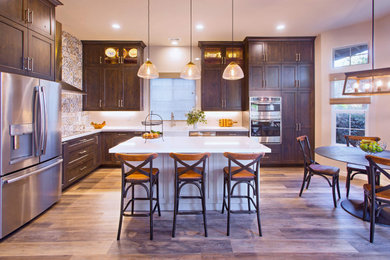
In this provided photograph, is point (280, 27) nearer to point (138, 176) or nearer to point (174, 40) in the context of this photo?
point (174, 40)

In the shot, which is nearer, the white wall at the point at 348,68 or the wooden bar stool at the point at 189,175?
the wooden bar stool at the point at 189,175

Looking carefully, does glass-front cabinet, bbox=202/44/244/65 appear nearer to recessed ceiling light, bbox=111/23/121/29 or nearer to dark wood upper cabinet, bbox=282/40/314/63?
dark wood upper cabinet, bbox=282/40/314/63

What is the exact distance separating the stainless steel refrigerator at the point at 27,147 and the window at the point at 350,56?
5.42 m

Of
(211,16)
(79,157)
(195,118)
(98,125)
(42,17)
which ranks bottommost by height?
(79,157)

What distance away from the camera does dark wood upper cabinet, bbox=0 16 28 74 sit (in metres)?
2.47

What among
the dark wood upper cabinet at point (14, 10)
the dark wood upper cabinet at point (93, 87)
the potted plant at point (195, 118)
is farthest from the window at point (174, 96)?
the dark wood upper cabinet at point (14, 10)

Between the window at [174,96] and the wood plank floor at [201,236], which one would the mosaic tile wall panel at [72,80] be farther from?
the wood plank floor at [201,236]

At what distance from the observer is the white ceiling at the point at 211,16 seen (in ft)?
12.1

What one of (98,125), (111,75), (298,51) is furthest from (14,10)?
(298,51)

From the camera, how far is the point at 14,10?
2.61m

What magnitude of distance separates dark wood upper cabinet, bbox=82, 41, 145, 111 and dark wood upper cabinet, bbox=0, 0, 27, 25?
279 centimetres

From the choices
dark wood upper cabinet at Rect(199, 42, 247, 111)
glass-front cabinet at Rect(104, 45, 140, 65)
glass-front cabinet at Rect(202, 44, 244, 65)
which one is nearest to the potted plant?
dark wood upper cabinet at Rect(199, 42, 247, 111)

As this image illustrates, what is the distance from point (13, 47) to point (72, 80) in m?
2.65

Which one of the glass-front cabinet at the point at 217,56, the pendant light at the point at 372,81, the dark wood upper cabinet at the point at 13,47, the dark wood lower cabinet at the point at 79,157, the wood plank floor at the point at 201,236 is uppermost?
the glass-front cabinet at the point at 217,56
